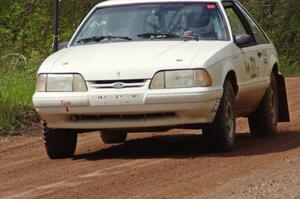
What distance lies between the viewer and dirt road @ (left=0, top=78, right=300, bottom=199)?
725 centimetres

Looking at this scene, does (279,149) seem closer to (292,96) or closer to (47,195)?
(47,195)

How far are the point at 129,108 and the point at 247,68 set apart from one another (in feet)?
6.22

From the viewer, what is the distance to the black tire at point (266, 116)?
434 inches

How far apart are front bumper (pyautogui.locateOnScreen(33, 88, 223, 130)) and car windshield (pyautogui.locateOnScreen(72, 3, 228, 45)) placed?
3.61ft

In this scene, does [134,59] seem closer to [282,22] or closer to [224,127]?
[224,127]

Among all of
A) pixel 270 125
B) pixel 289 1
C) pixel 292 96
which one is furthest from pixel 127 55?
pixel 289 1

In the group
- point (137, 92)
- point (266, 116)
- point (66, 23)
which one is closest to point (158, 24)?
point (137, 92)

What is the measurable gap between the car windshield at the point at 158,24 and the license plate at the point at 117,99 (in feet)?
4.13

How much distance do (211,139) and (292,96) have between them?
808 centimetres

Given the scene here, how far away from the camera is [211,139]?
363 inches

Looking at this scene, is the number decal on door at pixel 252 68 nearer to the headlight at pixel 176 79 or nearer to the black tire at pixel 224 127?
the black tire at pixel 224 127

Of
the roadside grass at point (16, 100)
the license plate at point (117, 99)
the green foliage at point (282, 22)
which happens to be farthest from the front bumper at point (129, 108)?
the green foliage at point (282, 22)

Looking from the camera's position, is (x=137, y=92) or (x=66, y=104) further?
(x=66, y=104)

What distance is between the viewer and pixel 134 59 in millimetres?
8891
